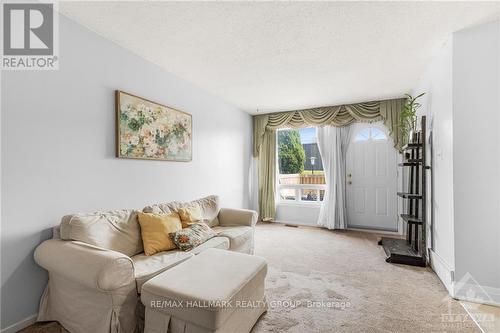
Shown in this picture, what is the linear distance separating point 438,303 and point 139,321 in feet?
8.14

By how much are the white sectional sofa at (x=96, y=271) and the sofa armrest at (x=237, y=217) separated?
4.02ft

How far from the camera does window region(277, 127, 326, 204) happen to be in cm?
513

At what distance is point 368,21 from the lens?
81.9 inches

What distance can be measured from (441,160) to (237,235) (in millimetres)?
2351

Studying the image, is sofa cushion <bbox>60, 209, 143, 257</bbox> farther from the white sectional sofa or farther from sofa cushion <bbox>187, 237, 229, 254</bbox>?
sofa cushion <bbox>187, 237, 229, 254</bbox>

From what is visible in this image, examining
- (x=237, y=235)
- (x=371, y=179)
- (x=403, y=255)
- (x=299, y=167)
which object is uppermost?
(x=299, y=167)

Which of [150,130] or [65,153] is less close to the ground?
[150,130]

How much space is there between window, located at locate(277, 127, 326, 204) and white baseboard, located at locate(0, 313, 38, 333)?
4.36 metres

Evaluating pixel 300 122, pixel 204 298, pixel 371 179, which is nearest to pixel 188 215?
pixel 204 298

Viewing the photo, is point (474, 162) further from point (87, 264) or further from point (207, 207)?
point (87, 264)

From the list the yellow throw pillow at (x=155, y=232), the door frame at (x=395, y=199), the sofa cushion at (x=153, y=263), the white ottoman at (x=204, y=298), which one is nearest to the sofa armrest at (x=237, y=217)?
the yellow throw pillow at (x=155, y=232)

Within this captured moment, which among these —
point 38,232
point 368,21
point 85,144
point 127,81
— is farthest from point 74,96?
point 368,21

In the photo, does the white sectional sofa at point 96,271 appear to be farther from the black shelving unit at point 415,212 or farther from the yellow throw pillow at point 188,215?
the black shelving unit at point 415,212

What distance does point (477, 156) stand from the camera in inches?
84.4
